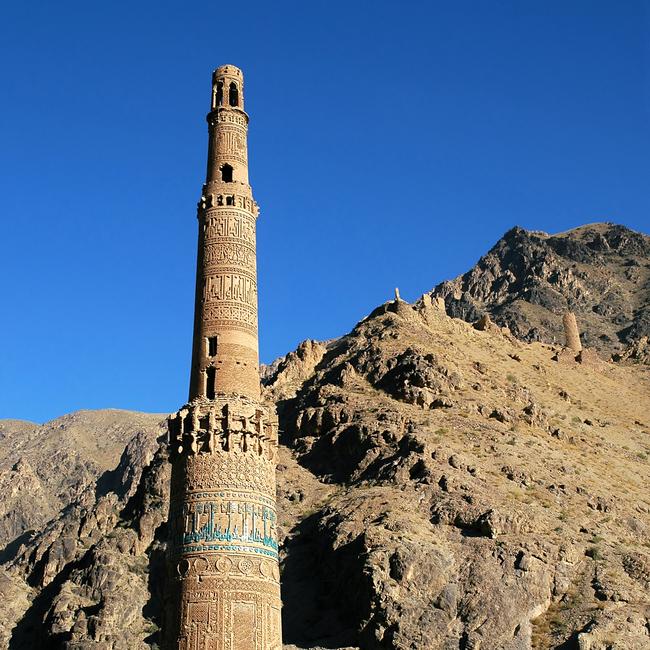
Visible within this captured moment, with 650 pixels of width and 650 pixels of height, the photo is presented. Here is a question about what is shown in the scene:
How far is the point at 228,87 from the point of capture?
84.1ft

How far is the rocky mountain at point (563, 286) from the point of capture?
101m

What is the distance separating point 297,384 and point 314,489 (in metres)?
13.7

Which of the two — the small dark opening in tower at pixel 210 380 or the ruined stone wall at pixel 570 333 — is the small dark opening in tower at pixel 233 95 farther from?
the ruined stone wall at pixel 570 333

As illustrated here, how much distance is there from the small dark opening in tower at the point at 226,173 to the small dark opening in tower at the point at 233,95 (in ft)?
6.24

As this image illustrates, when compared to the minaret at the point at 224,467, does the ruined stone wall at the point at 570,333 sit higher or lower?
higher

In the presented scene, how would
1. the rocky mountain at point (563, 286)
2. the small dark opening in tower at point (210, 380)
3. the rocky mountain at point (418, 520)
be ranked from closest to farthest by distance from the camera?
the small dark opening in tower at point (210, 380) < the rocky mountain at point (418, 520) < the rocky mountain at point (563, 286)

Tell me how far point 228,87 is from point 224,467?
9.99m

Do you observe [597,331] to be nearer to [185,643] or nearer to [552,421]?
[552,421]

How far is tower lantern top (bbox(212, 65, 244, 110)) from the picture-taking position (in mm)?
25453

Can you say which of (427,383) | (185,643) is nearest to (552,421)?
(427,383)

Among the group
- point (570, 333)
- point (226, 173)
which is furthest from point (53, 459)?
point (226, 173)

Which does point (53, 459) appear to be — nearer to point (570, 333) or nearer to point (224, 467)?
point (570, 333)

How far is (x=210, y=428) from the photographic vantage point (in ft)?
66.6

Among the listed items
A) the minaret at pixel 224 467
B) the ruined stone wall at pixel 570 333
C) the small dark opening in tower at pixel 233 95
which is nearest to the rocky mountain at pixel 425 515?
the ruined stone wall at pixel 570 333
